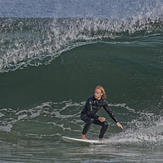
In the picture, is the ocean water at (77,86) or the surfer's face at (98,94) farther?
the surfer's face at (98,94)

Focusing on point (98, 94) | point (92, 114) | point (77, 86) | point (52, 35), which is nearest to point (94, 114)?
point (92, 114)

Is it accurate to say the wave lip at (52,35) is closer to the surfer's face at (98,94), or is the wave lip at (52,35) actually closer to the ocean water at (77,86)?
the ocean water at (77,86)

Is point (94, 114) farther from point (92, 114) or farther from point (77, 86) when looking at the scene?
point (77, 86)

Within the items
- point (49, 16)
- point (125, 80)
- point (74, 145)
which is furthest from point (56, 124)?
point (49, 16)

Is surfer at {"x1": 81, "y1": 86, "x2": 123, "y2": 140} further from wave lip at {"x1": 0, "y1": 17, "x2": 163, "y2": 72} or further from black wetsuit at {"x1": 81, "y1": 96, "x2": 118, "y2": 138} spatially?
wave lip at {"x1": 0, "y1": 17, "x2": 163, "y2": 72}

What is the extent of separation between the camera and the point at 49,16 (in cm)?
2761

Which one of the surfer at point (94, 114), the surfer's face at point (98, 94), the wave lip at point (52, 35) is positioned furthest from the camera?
the wave lip at point (52, 35)

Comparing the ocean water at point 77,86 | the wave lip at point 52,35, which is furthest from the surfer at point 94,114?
the wave lip at point 52,35

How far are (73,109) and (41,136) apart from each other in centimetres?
207

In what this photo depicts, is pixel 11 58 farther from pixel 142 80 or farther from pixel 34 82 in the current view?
pixel 142 80

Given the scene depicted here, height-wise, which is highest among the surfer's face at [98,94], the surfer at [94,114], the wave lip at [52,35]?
the wave lip at [52,35]

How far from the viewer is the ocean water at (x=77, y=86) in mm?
11000

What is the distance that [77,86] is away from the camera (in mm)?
15578

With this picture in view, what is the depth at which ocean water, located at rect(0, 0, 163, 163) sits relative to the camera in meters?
11.0
